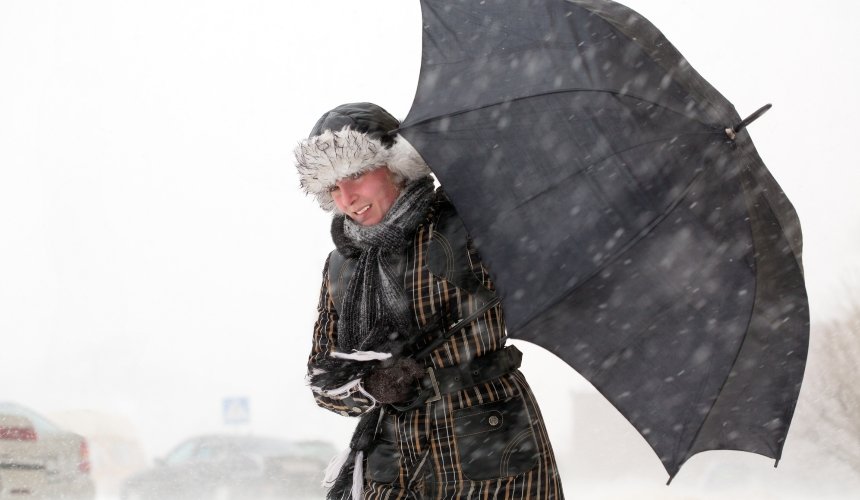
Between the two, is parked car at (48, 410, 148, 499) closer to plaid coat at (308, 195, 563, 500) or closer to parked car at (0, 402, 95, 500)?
parked car at (0, 402, 95, 500)

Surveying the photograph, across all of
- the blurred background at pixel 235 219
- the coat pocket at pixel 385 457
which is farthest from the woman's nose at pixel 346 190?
the blurred background at pixel 235 219

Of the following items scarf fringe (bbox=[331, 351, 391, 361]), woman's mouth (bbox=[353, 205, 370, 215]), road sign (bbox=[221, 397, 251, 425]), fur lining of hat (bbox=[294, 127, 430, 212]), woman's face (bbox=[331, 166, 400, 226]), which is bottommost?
road sign (bbox=[221, 397, 251, 425])

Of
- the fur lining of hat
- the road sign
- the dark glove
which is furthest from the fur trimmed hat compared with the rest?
the road sign

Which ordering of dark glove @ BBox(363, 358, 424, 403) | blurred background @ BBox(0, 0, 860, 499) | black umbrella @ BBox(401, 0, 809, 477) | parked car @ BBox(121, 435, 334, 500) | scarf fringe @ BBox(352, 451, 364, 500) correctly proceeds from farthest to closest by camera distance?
parked car @ BBox(121, 435, 334, 500) < blurred background @ BBox(0, 0, 860, 499) < scarf fringe @ BBox(352, 451, 364, 500) < dark glove @ BBox(363, 358, 424, 403) < black umbrella @ BBox(401, 0, 809, 477)

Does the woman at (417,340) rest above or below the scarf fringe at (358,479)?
above

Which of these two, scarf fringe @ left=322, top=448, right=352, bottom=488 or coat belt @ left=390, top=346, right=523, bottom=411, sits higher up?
coat belt @ left=390, top=346, right=523, bottom=411

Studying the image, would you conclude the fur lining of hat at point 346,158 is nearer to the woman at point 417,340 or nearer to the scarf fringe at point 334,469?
the woman at point 417,340

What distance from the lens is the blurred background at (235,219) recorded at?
4715mm

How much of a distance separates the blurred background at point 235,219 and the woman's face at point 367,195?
354cm

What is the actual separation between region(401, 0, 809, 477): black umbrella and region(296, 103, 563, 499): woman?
0.27 metres

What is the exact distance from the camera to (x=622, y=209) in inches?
50.8

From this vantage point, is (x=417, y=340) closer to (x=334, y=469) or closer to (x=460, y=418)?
(x=460, y=418)

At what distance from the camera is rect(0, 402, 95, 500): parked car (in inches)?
188

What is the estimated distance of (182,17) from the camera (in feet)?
20.6
